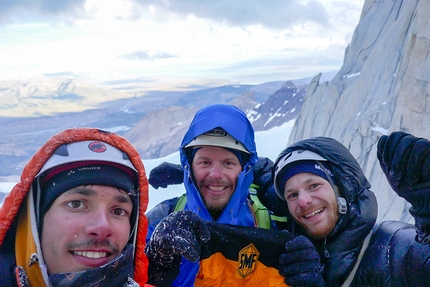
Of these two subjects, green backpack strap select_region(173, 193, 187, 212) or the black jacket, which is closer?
the black jacket

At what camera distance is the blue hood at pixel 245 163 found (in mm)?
3189

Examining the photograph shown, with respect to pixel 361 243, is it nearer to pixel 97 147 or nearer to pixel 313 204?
pixel 313 204

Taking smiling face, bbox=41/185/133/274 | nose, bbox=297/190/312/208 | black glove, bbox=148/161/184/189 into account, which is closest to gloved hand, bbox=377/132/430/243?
nose, bbox=297/190/312/208

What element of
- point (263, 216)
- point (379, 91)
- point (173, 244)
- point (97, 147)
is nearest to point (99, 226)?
point (97, 147)

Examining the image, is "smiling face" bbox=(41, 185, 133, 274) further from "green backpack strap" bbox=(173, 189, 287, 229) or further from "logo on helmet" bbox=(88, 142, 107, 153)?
"green backpack strap" bbox=(173, 189, 287, 229)

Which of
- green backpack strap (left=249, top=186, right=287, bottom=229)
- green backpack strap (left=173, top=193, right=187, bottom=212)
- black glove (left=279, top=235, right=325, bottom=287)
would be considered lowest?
black glove (left=279, top=235, right=325, bottom=287)

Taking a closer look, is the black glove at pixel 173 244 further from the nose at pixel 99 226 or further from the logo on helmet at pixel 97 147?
the logo on helmet at pixel 97 147

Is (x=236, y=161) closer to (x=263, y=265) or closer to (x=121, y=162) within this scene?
(x=263, y=265)

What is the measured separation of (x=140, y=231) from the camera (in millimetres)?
2246

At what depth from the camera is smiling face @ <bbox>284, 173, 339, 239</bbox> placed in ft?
9.45

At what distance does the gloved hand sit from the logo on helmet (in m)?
1.68

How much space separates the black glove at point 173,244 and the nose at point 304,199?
814mm

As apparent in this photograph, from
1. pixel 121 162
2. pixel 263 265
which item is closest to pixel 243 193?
pixel 263 265

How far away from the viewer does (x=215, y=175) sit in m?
3.21
